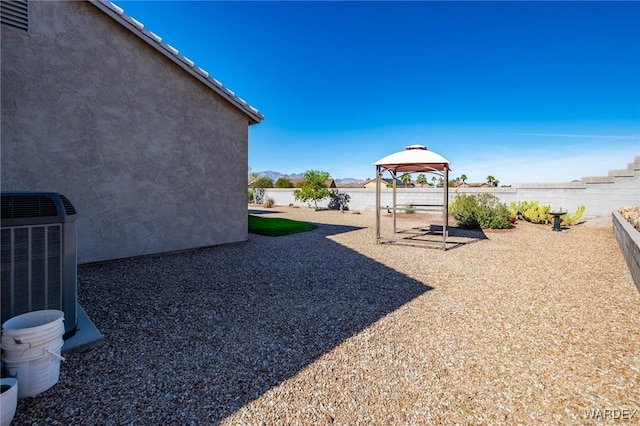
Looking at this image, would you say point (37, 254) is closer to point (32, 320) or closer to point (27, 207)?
point (27, 207)

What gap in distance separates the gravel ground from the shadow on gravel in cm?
2

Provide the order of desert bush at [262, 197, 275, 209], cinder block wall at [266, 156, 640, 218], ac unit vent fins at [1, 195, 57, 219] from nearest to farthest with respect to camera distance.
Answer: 1. ac unit vent fins at [1, 195, 57, 219]
2. cinder block wall at [266, 156, 640, 218]
3. desert bush at [262, 197, 275, 209]

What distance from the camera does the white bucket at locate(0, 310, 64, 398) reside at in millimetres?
2180

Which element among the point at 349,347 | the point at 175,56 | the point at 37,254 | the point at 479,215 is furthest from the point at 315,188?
the point at 37,254

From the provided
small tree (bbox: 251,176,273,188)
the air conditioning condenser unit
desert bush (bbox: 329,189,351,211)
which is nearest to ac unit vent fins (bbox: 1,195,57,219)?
the air conditioning condenser unit

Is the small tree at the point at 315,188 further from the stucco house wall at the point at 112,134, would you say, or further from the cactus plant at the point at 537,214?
the stucco house wall at the point at 112,134

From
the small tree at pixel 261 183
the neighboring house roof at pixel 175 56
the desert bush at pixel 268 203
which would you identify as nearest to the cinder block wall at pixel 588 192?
the neighboring house roof at pixel 175 56

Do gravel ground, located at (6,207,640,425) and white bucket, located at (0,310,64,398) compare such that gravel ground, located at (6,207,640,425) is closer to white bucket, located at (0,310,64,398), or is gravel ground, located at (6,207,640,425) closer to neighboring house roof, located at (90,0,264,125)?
white bucket, located at (0,310,64,398)

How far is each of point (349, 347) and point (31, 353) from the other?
268 cm

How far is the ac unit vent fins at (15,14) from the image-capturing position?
4.91 m

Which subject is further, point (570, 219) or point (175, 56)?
point (570, 219)

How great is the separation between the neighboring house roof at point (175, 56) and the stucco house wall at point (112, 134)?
180 millimetres

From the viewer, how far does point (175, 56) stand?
262 inches

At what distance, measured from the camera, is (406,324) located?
3666mm
